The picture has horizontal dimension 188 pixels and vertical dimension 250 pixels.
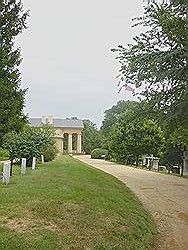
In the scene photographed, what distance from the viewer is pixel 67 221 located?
9023 millimetres

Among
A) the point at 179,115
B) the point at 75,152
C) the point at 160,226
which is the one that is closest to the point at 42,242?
the point at 160,226

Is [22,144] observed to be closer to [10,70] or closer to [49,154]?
[10,70]

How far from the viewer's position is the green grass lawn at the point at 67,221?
785cm

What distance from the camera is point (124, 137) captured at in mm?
48312

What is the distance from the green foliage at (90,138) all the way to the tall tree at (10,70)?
6642 cm

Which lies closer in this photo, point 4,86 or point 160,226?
point 160,226

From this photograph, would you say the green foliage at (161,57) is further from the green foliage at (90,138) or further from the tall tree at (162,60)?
the green foliage at (90,138)

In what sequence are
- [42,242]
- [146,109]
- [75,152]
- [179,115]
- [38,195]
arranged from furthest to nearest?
1. [75,152]
2. [146,109]
3. [179,115]
4. [38,195]
5. [42,242]

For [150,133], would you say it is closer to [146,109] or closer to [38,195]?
[146,109]

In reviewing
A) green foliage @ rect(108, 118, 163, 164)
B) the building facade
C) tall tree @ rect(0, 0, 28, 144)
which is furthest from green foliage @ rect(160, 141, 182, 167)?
the building facade

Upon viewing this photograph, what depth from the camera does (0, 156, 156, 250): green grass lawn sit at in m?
7.85

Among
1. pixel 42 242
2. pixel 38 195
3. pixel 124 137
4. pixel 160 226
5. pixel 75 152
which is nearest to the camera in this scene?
pixel 42 242

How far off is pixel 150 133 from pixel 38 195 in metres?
36.2

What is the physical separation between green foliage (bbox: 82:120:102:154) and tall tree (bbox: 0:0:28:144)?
2615 inches
